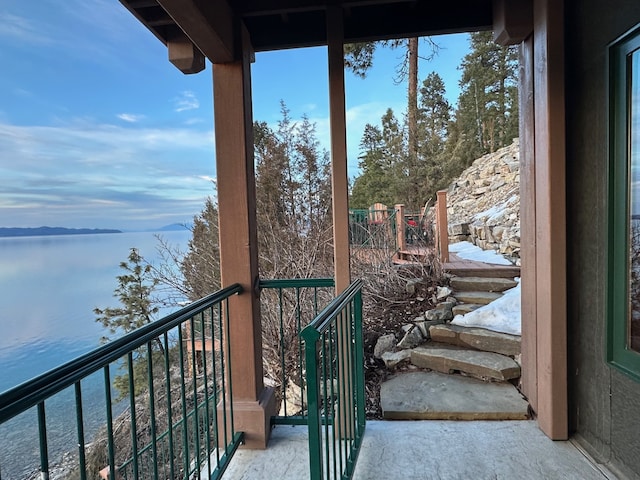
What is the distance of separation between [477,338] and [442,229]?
238cm

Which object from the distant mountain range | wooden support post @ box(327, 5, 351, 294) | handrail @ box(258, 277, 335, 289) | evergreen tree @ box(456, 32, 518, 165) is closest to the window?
wooden support post @ box(327, 5, 351, 294)

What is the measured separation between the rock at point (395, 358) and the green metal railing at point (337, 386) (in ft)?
3.28

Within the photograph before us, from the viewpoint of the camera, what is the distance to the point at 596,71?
170cm

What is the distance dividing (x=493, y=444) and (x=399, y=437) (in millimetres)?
502

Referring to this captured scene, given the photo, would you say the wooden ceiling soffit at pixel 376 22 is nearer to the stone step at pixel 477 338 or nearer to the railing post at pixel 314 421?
the railing post at pixel 314 421

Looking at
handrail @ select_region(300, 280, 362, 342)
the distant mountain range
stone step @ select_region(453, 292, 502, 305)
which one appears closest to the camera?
handrail @ select_region(300, 280, 362, 342)

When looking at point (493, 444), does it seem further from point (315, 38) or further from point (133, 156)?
point (133, 156)

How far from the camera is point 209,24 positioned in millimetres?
1694

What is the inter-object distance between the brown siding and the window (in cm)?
6

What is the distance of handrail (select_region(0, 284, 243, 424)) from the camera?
657 mm

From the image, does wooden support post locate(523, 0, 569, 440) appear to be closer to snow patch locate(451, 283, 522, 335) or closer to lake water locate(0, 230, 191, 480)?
snow patch locate(451, 283, 522, 335)

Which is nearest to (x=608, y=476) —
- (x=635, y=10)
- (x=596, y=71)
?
(x=596, y=71)

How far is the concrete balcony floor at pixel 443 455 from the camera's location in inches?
67.6

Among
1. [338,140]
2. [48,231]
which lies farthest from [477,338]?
[48,231]
